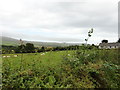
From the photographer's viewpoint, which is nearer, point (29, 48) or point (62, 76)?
point (62, 76)

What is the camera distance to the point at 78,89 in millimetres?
2518

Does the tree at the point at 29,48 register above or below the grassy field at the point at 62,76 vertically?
above

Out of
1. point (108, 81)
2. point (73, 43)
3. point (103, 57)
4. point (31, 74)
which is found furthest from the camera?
point (73, 43)

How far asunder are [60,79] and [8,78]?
3.39 ft

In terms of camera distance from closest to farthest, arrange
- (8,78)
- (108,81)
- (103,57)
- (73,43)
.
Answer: (8,78)
(108,81)
(103,57)
(73,43)

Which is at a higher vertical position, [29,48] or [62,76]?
[29,48]

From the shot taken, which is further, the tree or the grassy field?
the tree

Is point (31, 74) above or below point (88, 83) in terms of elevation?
above

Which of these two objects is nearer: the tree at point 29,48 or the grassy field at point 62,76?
the grassy field at point 62,76

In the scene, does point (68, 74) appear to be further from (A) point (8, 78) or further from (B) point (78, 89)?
(A) point (8, 78)

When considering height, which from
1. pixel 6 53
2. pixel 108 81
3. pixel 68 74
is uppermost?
pixel 6 53

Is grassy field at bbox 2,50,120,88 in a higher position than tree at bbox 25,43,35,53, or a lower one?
lower

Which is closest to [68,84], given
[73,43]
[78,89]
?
[78,89]

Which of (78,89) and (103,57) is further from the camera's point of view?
(103,57)
